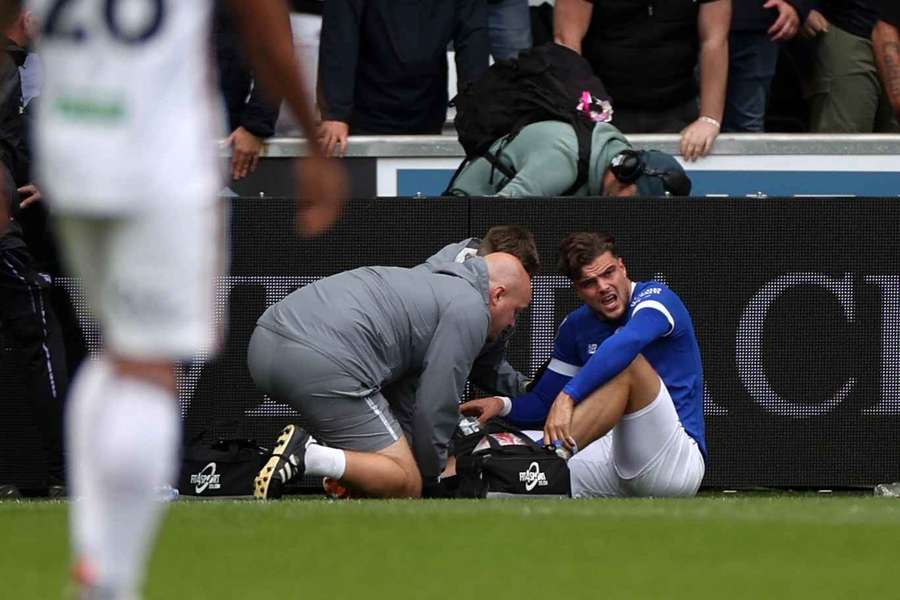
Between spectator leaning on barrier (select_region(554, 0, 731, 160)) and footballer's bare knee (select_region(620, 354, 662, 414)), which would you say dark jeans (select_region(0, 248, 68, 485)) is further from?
spectator leaning on barrier (select_region(554, 0, 731, 160))

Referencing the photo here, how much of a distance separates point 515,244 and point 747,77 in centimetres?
266

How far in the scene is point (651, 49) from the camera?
10820 millimetres

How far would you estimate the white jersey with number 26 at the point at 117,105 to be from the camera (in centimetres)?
369

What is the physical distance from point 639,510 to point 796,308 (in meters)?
2.96

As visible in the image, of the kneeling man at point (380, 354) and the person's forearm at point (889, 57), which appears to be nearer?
the kneeling man at point (380, 354)

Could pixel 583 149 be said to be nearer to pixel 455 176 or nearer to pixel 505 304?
pixel 455 176

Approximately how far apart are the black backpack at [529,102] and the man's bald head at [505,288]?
1.19 m

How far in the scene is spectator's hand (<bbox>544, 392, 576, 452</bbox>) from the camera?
28.9 feet

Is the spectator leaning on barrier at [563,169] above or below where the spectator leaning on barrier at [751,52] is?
below

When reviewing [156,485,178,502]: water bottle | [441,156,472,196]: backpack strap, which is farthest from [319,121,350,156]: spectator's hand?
[156,485,178,502]: water bottle

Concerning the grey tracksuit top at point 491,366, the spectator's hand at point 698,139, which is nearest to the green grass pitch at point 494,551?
the grey tracksuit top at point 491,366

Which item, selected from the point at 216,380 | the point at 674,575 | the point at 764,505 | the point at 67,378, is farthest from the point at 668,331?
the point at 674,575

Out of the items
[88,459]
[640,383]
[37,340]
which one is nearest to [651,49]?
[640,383]

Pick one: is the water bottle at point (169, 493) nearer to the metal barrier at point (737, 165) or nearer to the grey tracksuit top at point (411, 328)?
the grey tracksuit top at point (411, 328)
